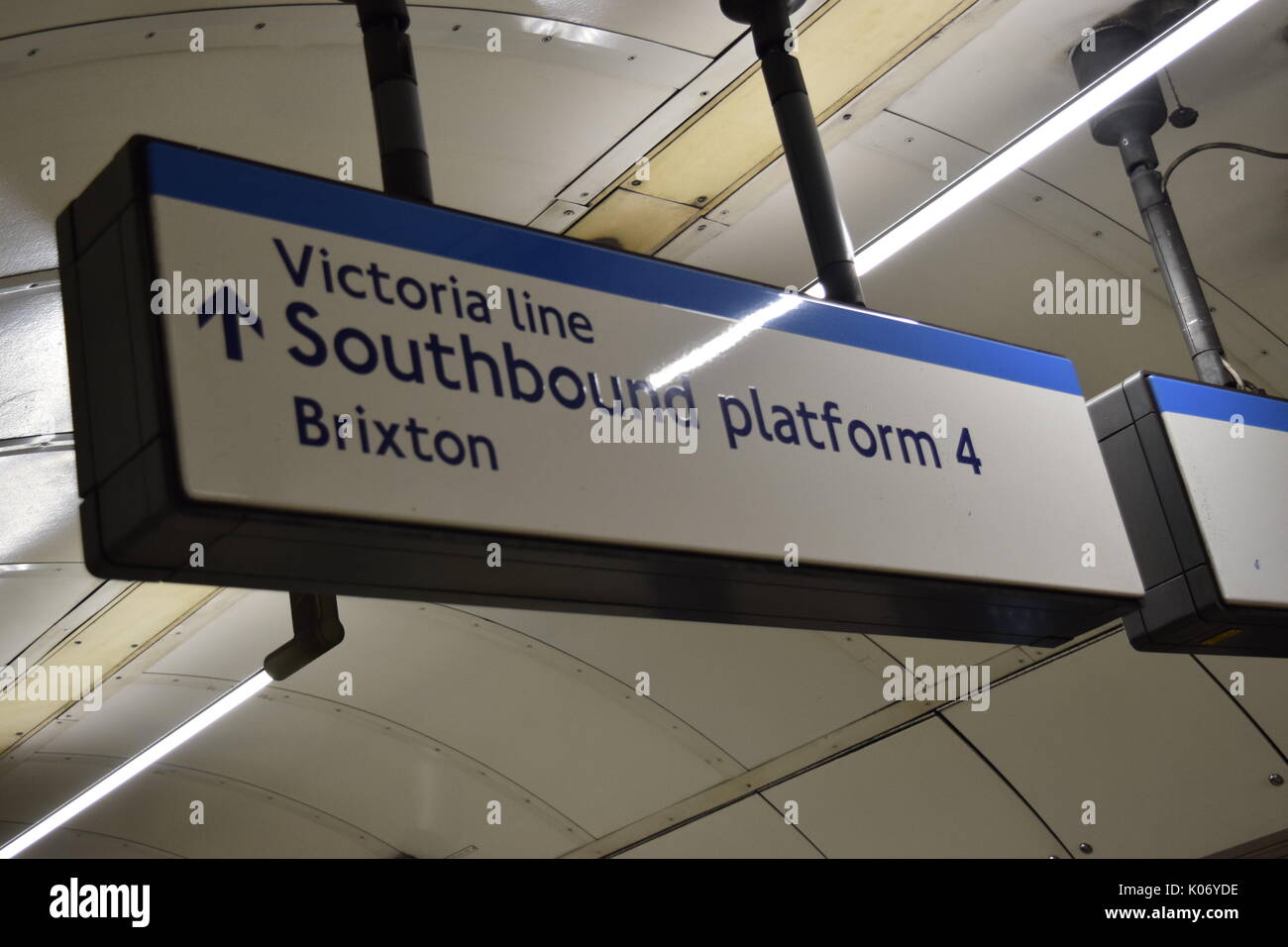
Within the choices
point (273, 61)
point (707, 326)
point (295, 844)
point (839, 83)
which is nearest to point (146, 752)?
point (295, 844)

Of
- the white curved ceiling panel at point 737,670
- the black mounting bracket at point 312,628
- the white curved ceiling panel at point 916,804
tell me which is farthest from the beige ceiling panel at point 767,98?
the white curved ceiling panel at point 916,804

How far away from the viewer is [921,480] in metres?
2.76

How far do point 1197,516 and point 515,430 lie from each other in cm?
189

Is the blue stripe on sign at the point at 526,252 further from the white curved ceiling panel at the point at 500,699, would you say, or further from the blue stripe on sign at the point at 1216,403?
the white curved ceiling panel at the point at 500,699

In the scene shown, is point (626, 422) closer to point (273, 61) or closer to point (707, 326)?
point (707, 326)

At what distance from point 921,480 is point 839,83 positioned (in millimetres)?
1906

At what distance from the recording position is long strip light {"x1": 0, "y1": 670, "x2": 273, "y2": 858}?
689 centimetres

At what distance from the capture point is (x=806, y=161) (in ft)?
10.6

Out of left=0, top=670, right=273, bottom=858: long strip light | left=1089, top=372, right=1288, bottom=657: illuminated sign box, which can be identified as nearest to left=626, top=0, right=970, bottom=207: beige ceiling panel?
left=1089, top=372, right=1288, bottom=657: illuminated sign box

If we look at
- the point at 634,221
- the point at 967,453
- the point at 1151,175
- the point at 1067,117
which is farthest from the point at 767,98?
the point at 967,453

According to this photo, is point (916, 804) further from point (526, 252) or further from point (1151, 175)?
point (526, 252)

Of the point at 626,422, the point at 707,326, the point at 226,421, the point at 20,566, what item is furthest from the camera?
the point at 20,566
